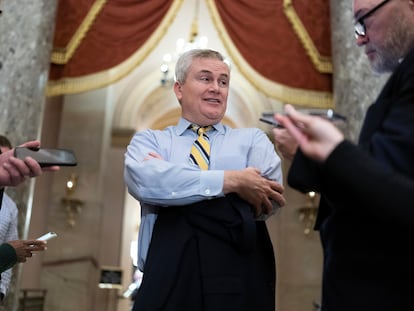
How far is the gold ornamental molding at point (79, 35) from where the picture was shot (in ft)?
20.1

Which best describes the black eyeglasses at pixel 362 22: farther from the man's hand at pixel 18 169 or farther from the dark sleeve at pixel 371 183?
the man's hand at pixel 18 169

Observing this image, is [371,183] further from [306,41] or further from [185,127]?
[306,41]

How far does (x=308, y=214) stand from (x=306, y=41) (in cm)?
377

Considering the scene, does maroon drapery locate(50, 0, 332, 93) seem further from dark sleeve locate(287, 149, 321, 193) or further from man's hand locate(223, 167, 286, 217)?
dark sleeve locate(287, 149, 321, 193)

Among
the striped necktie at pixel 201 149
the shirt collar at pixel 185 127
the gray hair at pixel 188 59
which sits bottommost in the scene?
the striped necktie at pixel 201 149

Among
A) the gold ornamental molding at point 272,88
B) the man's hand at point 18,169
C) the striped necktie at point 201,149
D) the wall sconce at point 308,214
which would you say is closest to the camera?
the man's hand at point 18,169

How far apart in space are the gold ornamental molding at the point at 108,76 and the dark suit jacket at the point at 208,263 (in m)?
4.50

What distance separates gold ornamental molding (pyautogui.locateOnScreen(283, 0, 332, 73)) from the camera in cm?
610

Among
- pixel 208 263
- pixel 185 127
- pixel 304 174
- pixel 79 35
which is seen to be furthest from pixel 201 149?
pixel 79 35

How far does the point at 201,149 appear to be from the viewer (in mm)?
2188

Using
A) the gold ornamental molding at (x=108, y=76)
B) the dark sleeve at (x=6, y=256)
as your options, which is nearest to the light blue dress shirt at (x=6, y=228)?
the dark sleeve at (x=6, y=256)

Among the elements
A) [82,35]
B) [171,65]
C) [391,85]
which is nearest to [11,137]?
[82,35]

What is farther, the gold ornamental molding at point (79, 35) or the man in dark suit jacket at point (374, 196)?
the gold ornamental molding at point (79, 35)

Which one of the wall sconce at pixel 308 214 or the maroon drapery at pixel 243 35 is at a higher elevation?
the maroon drapery at pixel 243 35
